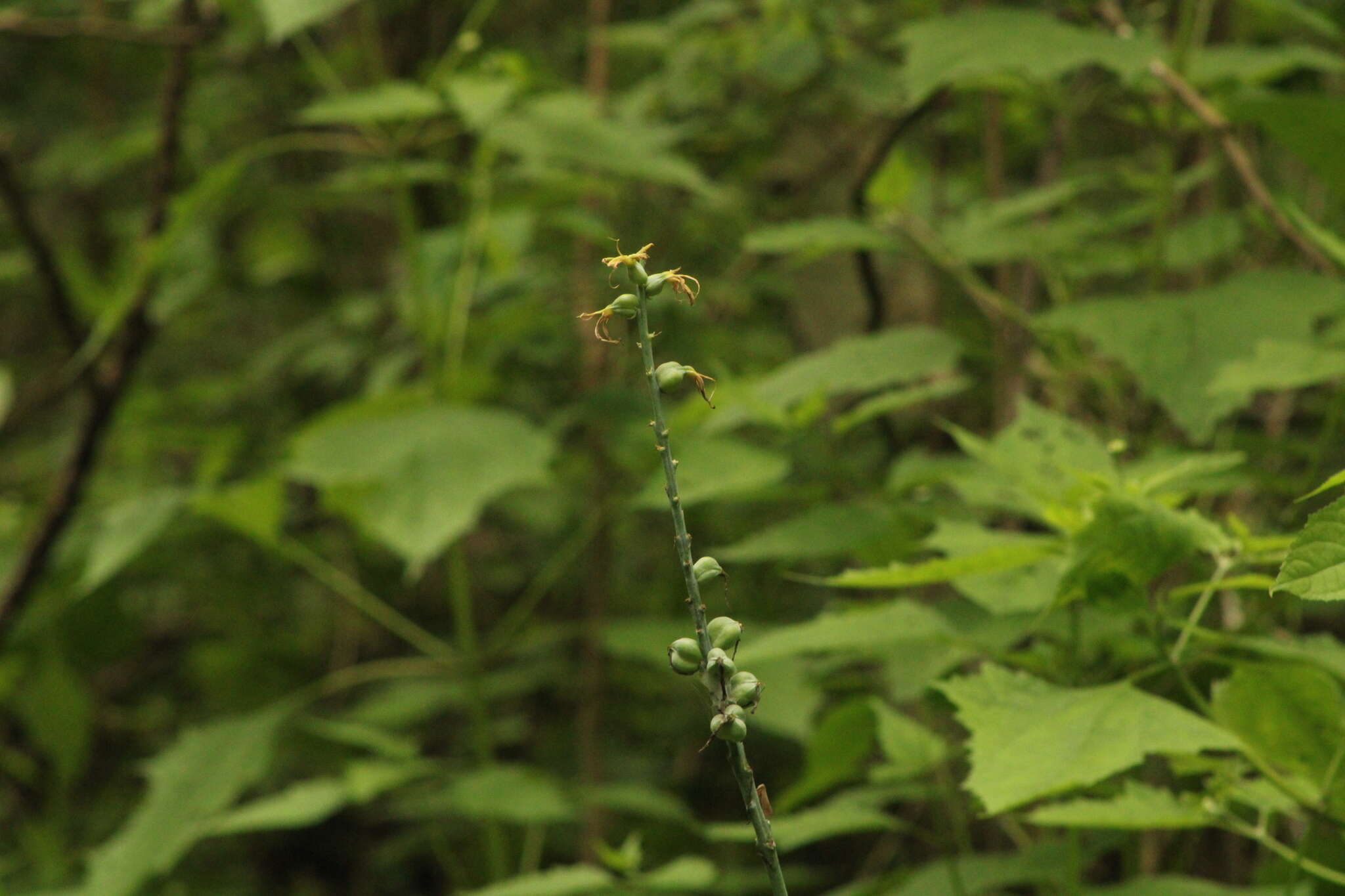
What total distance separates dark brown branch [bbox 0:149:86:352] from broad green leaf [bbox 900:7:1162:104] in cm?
98

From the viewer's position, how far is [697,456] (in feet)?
3.76

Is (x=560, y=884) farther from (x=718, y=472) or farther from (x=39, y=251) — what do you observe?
(x=39, y=251)

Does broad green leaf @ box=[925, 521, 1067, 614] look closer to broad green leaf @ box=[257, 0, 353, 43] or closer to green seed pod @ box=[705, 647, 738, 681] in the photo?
green seed pod @ box=[705, 647, 738, 681]

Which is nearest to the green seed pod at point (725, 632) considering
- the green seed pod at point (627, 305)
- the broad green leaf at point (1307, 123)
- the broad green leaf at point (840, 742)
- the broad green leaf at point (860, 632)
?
the green seed pod at point (627, 305)

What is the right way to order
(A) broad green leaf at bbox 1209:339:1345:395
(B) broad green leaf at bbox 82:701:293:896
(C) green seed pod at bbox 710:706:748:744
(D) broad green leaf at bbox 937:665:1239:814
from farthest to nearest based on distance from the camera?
(B) broad green leaf at bbox 82:701:293:896
(A) broad green leaf at bbox 1209:339:1345:395
(D) broad green leaf at bbox 937:665:1239:814
(C) green seed pod at bbox 710:706:748:744

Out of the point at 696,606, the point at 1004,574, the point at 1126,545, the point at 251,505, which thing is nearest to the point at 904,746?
the point at 1004,574

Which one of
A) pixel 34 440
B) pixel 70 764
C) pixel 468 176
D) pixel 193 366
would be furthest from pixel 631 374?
Result: pixel 34 440

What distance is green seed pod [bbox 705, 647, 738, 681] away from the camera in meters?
0.39

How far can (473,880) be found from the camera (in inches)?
74.0

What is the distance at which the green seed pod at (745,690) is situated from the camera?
385 millimetres

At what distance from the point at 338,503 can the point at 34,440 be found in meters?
1.94

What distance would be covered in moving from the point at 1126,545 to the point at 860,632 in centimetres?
18

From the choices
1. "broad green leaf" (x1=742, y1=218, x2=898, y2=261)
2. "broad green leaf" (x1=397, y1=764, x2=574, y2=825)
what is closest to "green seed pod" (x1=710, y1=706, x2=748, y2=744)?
"broad green leaf" (x1=742, y1=218, x2=898, y2=261)

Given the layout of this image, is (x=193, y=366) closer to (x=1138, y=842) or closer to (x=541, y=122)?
(x=541, y=122)
